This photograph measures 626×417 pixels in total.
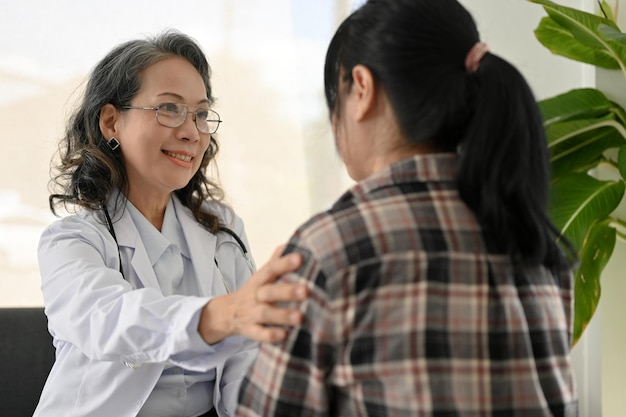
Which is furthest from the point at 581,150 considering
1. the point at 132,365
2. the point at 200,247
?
the point at 132,365

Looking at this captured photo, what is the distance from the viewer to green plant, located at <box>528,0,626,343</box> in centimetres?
270

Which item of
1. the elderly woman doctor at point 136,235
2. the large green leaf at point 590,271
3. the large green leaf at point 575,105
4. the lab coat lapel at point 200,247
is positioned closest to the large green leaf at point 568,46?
the large green leaf at point 575,105

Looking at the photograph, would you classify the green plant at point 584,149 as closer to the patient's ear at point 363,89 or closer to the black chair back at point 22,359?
the patient's ear at point 363,89

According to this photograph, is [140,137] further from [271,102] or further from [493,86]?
[271,102]

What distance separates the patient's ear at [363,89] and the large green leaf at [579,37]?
1.68 m

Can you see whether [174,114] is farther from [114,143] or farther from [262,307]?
[262,307]

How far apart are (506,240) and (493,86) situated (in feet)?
0.72

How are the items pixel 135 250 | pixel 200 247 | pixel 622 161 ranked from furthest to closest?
pixel 622 161 → pixel 200 247 → pixel 135 250

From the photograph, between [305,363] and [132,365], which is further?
[132,365]

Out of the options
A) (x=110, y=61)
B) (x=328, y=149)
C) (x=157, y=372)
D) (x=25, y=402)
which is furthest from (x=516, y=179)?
(x=328, y=149)

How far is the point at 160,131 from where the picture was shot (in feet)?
6.53

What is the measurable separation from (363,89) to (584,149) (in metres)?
1.90

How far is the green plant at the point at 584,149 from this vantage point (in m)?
2.70

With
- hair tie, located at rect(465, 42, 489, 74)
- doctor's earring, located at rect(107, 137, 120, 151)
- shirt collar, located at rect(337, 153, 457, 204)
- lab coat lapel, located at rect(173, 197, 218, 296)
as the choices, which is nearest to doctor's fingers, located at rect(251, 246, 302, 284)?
shirt collar, located at rect(337, 153, 457, 204)
